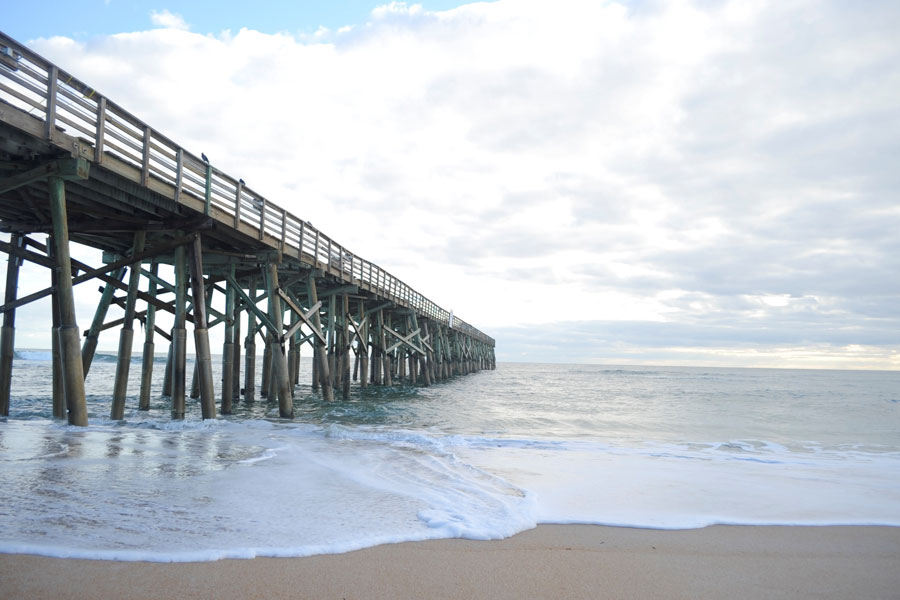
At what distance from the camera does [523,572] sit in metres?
3.17

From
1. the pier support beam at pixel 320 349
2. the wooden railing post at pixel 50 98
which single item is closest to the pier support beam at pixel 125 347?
the wooden railing post at pixel 50 98

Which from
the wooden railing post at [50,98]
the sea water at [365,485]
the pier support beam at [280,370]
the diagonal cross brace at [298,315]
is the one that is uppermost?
the wooden railing post at [50,98]

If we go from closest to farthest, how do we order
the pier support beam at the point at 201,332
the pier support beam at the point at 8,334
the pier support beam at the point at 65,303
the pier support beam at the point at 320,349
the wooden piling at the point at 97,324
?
the pier support beam at the point at 65,303 → the pier support beam at the point at 8,334 → the pier support beam at the point at 201,332 → the wooden piling at the point at 97,324 → the pier support beam at the point at 320,349

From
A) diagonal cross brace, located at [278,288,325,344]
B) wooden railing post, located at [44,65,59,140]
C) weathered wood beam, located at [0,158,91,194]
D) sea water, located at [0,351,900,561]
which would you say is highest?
wooden railing post, located at [44,65,59,140]

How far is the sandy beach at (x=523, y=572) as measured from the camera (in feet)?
8.93

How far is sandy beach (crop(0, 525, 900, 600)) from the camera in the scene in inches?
107

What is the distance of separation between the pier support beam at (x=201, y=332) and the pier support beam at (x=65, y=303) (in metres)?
2.57

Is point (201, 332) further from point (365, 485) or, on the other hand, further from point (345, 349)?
point (345, 349)

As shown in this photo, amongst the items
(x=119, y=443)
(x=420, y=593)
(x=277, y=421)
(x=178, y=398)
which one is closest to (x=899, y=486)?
(x=420, y=593)

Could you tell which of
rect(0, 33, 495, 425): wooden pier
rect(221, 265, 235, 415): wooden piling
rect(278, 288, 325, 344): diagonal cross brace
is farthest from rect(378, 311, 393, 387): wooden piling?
rect(221, 265, 235, 415): wooden piling

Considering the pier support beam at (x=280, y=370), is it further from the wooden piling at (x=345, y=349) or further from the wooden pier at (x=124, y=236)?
the wooden piling at (x=345, y=349)

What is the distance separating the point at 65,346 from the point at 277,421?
5299 millimetres

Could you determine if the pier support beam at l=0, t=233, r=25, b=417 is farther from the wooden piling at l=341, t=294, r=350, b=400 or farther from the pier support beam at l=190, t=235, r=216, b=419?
the wooden piling at l=341, t=294, r=350, b=400

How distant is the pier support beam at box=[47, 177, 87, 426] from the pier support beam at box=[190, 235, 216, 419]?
2573mm
